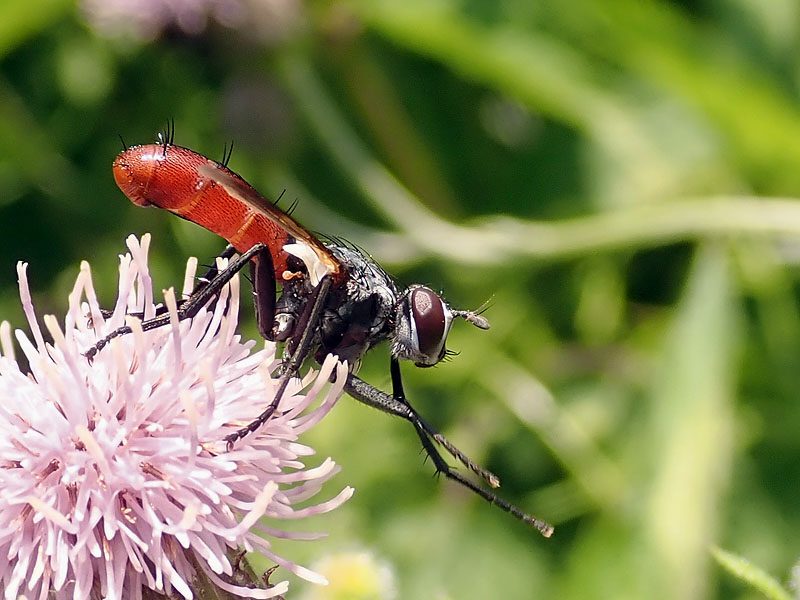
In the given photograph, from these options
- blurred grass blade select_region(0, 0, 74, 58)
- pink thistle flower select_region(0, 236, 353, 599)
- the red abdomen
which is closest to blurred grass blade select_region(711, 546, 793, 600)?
pink thistle flower select_region(0, 236, 353, 599)

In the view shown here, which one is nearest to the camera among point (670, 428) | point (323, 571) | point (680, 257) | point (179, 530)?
point (179, 530)

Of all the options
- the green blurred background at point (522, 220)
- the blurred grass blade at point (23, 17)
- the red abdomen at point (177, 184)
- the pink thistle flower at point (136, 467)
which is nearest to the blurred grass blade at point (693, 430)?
the green blurred background at point (522, 220)

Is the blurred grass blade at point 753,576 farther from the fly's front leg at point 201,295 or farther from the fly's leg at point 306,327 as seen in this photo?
the fly's front leg at point 201,295

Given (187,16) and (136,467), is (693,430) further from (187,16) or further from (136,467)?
(187,16)

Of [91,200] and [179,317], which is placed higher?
[91,200]

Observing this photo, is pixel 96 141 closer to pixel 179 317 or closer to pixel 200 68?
pixel 200 68

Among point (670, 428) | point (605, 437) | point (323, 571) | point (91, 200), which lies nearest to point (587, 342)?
point (605, 437)

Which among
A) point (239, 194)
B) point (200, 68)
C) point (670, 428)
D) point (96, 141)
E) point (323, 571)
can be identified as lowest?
point (323, 571)
